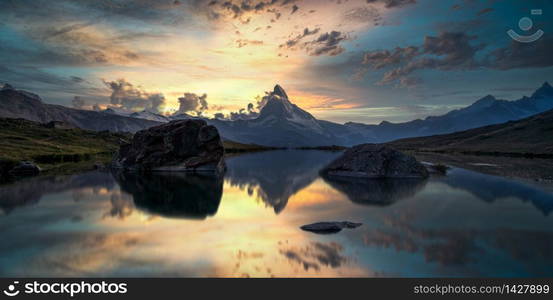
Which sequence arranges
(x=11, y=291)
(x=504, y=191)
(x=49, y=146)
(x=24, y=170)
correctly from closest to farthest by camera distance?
1. (x=11, y=291)
2. (x=504, y=191)
3. (x=24, y=170)
4. (x=49, y=146)

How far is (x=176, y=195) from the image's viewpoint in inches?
1730

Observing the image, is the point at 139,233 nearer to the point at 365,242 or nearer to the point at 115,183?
the point at 365,242

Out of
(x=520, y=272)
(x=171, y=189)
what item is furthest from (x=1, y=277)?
(x=171, y=189)

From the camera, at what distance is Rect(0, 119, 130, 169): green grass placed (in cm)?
8737

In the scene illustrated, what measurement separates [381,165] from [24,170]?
6250 cm

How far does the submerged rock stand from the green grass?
6666cm

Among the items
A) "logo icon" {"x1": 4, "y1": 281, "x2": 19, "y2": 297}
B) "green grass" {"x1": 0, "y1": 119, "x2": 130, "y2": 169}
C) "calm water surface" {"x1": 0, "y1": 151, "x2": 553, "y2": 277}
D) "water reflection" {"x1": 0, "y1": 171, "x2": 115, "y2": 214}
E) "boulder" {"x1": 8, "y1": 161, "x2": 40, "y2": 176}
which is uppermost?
"green grass" {"x1": 0, "y1": 119, "x2": 130, "y2": 169}

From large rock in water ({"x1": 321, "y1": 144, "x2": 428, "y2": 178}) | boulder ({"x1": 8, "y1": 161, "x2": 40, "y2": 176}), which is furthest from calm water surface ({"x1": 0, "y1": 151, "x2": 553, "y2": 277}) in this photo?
boulder ({"x1": 8, "y1": 161, "x2": 40, "y2": 176})

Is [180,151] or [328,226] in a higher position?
[180,151]

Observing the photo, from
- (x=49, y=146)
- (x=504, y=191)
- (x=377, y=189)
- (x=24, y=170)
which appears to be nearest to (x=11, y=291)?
(x=377, y=189)

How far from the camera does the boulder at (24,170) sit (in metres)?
62.2

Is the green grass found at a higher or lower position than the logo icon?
higher

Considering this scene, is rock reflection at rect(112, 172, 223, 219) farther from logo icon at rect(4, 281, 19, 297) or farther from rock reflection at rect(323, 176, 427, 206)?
rock reflection at rect(323, 176, 427, 206)

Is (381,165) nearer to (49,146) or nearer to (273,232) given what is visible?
(273,232)
